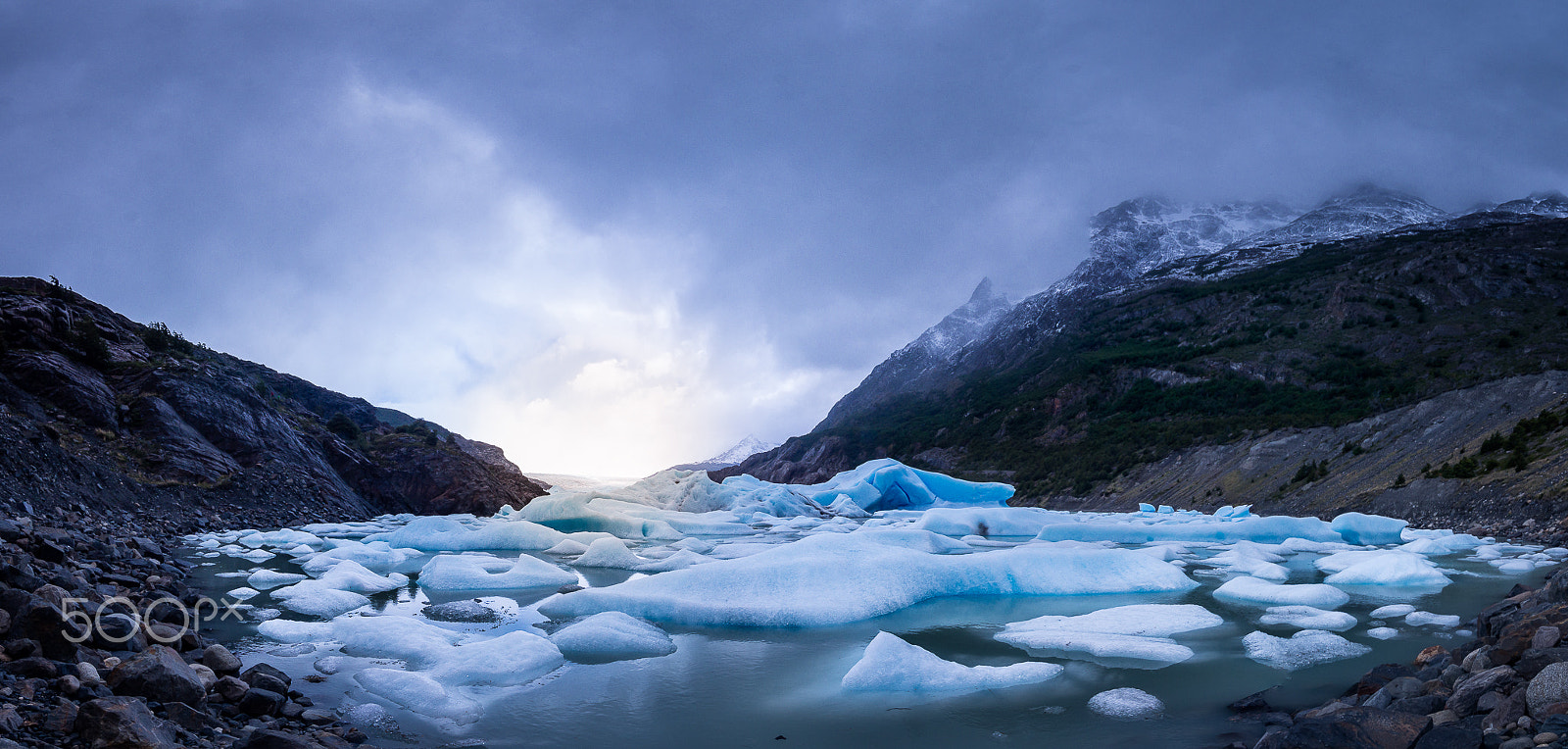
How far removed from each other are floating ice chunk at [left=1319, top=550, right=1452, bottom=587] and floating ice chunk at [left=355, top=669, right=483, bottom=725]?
1053cm

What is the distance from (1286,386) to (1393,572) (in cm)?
3517

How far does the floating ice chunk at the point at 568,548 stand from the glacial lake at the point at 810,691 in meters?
6.54

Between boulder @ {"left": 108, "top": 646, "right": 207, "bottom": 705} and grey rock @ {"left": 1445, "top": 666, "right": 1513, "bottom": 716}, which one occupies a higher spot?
boulder @ {"left": 108, "top": 646, "right": 207, "bottom": 705}

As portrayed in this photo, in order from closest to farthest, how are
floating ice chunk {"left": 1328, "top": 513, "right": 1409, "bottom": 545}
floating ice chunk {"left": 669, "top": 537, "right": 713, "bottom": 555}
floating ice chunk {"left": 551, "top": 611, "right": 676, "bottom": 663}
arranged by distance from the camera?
floating ice chunk {"left": 551, "top": 611, "right": 676, "bottom": 663} < floating ice chunk {"left": 669, "top": 537, "right": 713, "bottom": 555} < floating ice chunk {"left": 1328, "top": 513, "right": 1409, "bottom": 545}

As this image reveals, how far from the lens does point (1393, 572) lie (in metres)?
9.27

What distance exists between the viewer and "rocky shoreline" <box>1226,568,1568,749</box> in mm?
2896

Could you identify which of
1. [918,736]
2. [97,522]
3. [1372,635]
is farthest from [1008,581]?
[97,522]

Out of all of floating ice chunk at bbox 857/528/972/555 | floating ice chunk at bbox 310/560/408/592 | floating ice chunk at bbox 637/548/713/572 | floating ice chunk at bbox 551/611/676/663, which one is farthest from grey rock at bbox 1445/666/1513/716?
floating ice chunk at bbox 310/560/408/592

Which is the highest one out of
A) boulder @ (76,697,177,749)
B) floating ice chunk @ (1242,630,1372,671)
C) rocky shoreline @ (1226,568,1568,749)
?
boulder @ (76,697,177,749)

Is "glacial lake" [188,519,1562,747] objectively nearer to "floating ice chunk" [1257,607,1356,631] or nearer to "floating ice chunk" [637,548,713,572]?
"floating ice chunk" [1257,607,1356,631]

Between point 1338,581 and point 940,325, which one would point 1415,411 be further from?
point 940,325

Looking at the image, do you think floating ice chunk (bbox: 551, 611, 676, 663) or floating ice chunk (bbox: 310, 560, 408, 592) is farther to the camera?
floating ice chunk (bbox: 310, 560, 408, 592)

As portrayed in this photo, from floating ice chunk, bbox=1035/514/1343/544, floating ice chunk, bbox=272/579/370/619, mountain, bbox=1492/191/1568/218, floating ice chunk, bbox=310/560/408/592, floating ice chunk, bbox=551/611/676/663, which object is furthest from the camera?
mountain, bbox=1492/191/1568/218

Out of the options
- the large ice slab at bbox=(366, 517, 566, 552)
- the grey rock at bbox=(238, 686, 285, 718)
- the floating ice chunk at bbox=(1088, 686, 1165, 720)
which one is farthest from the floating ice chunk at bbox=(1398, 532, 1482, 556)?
the large ice slab at bbox=(366, 517, 566, 552)
